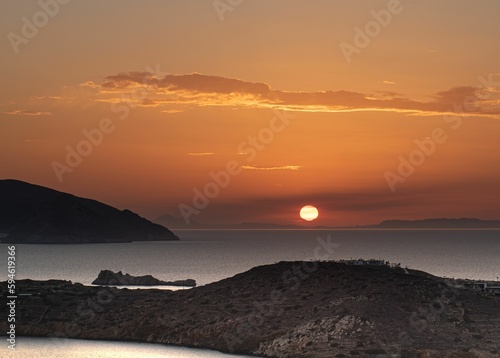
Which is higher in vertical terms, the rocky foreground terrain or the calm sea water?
the rocky foreground terrain

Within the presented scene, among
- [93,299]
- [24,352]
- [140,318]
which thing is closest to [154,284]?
[93,299]

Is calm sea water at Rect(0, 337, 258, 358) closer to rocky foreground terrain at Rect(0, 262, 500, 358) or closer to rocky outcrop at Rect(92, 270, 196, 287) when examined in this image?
rocky foreground terrain at Rect(0, 262, 500, 358)

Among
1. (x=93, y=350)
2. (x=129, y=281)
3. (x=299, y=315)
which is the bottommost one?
(x=93, y=350)

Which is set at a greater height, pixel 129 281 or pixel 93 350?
pixel 129 281

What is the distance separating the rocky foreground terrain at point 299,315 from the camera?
271ft

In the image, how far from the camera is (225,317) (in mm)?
94750

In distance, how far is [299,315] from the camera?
3617 inches

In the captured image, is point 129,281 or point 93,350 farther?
point 129,281

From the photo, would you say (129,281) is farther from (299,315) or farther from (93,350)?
(299,315)

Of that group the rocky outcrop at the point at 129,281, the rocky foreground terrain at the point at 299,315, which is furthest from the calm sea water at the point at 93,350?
the rocky outcrop at the point at 129,281

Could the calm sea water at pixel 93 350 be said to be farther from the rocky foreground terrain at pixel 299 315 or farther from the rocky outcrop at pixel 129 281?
the rocky outcrop at pixel 129 281

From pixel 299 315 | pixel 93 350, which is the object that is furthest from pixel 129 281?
pixel 299 315

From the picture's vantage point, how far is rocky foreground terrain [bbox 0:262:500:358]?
82.6m

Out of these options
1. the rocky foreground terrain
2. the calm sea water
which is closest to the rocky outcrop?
the rocky foreground terrain
